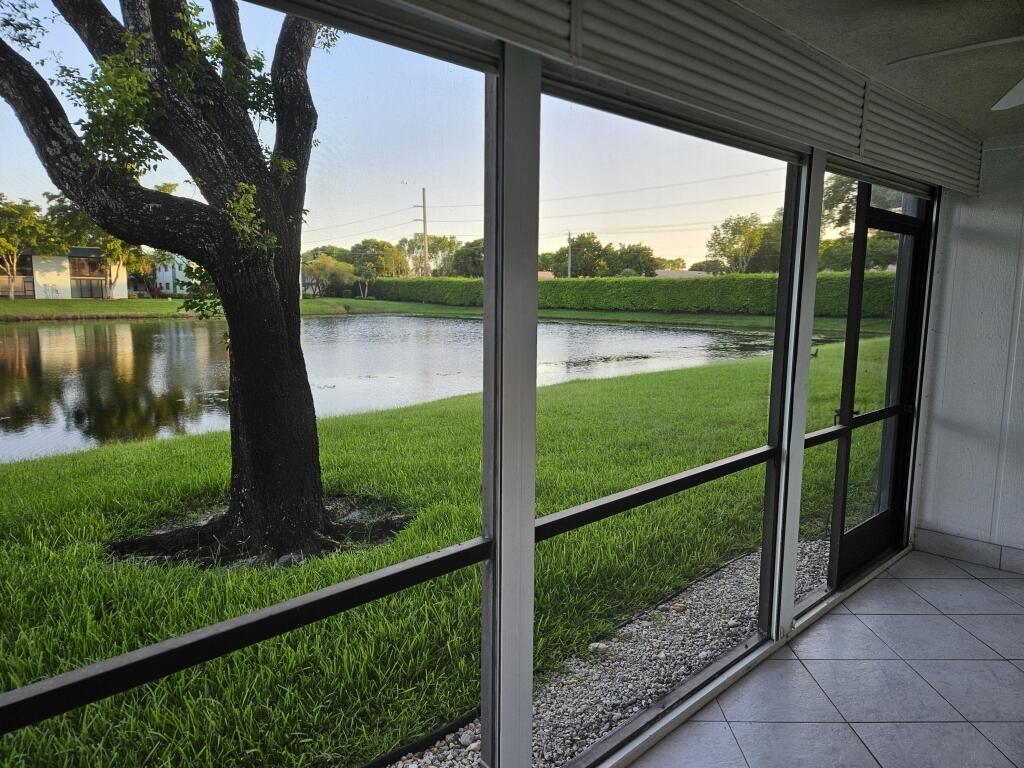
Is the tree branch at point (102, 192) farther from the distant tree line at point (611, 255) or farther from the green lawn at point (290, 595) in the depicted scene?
the green lawn at point (290, 595)

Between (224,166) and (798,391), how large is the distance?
7.21 feet

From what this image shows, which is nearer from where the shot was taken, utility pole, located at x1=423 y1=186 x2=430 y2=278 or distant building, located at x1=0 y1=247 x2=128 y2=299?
distant building, located at x1=0 y1=247 x2=128 y2=299

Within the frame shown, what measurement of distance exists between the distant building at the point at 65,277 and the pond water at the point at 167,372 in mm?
86

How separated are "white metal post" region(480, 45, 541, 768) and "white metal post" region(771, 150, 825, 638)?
4.53 feet

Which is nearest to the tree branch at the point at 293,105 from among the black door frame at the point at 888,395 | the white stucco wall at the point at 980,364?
the black door frame at the point at 888,395

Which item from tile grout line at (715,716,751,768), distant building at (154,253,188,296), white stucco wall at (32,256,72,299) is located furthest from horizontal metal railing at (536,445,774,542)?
white stucco wall at (32,256,72,299)

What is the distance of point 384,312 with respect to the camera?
2613 millimetres

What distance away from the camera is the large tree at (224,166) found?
1428 millimetres

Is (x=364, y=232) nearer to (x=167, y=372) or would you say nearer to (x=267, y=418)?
(x=267, y=418)

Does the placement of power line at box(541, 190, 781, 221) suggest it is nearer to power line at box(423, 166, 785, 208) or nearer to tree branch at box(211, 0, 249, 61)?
power line at box(423, 166, 785, 208)

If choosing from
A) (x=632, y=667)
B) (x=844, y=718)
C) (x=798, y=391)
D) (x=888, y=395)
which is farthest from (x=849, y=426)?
(x=632, y=667)

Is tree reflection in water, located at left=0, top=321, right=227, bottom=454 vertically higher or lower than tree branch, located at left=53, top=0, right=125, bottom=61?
lower

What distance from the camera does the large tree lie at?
56.2 inches

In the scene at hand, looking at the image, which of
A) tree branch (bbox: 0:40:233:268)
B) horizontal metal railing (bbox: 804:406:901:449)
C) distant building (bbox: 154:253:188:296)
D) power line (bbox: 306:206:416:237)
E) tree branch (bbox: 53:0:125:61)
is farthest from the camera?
horizontal metal railing (bbox: 804:406:901:449)
